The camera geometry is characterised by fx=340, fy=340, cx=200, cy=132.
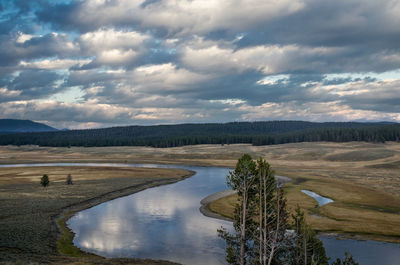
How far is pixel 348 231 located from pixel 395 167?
276 ft

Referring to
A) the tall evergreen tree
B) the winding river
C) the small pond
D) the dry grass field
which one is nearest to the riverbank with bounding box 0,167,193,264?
the dry grass field

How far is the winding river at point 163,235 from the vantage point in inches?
1391

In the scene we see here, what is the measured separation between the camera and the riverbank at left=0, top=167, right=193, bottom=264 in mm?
33250

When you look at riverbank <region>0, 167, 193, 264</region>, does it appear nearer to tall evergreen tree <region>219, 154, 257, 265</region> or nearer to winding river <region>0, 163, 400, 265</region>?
winding river <region>0, 163, 400, 265</region>

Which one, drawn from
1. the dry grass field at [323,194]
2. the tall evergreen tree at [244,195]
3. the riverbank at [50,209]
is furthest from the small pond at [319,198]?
the riverbank at [50,209]

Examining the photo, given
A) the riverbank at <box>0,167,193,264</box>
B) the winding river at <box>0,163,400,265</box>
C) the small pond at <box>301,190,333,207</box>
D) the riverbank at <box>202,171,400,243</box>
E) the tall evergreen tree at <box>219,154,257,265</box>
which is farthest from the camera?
the small pond at <box>301,190,333,207</box>

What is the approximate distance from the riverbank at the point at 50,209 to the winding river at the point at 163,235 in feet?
8.24

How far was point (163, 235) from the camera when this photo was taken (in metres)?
42.0

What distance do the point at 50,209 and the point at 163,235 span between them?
23.2m

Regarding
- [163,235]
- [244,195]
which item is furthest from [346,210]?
[244,195]

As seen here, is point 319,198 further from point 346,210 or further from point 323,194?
point 346,210

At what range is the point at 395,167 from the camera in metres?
113

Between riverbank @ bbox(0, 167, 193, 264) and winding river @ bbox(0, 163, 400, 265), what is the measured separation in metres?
2.51

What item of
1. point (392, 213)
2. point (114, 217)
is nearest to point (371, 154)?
point (392, 213)
